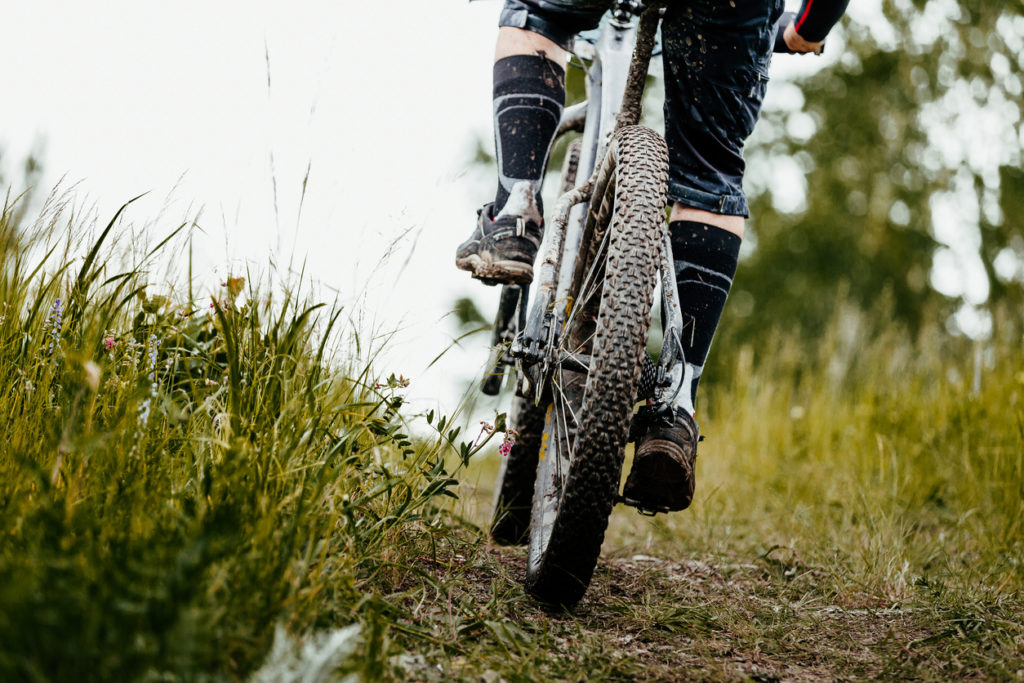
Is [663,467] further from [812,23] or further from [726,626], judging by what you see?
[812,23]

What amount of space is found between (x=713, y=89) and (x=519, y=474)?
3.70ft

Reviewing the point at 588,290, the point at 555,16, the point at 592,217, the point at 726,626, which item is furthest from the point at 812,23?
the point at 726,626

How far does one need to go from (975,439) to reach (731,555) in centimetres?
125

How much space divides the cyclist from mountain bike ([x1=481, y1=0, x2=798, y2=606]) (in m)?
0.08

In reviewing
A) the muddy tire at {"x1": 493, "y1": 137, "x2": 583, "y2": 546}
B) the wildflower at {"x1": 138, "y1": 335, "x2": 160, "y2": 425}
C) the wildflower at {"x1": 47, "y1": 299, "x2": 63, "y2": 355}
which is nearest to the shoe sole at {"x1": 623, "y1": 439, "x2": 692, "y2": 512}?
the muddy tire at {"x1": 493, "y1": 137, "x2": 583, "y2": 546}

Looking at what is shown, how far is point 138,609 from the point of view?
3.07ft

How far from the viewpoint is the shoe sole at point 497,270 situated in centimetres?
194

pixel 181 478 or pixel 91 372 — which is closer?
pixel 91 372

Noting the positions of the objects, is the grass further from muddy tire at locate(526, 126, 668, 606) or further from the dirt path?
muddy tire at locate(526, 126, 668, 606)

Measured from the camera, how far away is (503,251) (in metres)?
1.96

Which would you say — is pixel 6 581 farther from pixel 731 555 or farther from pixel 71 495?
pixel 731 555

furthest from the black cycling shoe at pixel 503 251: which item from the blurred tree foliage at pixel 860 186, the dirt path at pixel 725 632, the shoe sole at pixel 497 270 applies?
the blurred tree foliage at pixel 860 186

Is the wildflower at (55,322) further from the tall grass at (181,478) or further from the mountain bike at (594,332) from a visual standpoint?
the mountain bike at (594,332)

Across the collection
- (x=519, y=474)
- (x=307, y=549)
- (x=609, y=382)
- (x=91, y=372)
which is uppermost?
(x=609, y=382)
